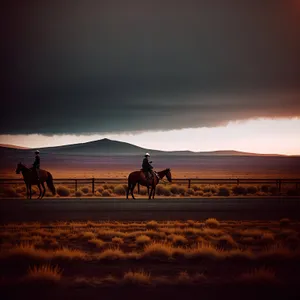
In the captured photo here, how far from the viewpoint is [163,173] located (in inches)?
1218

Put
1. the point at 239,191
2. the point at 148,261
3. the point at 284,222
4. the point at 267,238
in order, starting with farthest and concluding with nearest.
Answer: the point at 239,191 → the point at 284,222 → the point at 267,238 → the point at 148,261

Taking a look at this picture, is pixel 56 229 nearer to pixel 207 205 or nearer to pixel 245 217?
pixel 245 217

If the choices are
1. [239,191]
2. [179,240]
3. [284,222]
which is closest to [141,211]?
[284,222]

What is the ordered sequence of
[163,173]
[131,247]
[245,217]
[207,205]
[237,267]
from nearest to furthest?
1. [237,267]
2. [131,247]
3. [245,217]
4. [207,205]
5. [163,173]

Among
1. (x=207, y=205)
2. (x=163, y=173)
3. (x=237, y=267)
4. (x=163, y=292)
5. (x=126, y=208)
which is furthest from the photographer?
(x=163, y=173)

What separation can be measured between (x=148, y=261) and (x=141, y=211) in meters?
10.1

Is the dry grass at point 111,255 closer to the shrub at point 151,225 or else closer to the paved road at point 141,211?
the shrub at point 151,225

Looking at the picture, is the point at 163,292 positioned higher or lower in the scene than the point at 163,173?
lower

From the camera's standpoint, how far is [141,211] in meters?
23.1

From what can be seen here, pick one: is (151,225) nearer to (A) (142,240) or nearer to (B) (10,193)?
(A) (142,240)

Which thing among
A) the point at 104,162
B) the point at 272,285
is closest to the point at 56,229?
the point at 272,285

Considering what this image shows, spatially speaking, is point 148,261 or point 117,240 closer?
point 148,261

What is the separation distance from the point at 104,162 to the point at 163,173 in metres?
147

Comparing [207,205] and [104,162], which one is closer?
[207,205]
